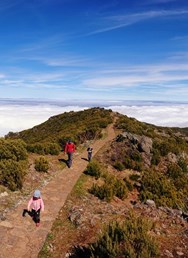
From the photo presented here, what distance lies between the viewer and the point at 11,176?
1534 cm

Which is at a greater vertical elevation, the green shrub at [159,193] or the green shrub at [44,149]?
the green shrub at [44,149]

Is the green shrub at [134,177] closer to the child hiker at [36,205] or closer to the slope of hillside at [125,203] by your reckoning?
the slope of hillside at [125,203]

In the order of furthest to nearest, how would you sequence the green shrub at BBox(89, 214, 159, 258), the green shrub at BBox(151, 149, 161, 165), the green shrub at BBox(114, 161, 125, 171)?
the green shrub at BBox(151, 149, 161, 165) < the green shrub at BBox(114, 161, 125, 171) < the green shrub at BBox(89, 214, 159, 258)

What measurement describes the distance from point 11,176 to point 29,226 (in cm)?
459

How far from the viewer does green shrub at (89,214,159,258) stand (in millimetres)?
8094

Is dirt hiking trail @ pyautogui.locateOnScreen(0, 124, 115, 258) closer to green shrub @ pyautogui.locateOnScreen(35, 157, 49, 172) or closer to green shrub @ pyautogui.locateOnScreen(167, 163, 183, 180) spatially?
green shrub @ pyautogui.locateOnScreen(35, 157, 49, 172)

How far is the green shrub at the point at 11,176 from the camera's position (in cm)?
1503

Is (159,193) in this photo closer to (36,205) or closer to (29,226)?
(36,205)

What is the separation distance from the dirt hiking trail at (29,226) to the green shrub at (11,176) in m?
1.31

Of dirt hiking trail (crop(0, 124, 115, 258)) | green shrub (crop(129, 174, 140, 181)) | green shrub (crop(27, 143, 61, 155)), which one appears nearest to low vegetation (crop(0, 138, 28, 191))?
dirt hiking trail (crop(0, 124, 115, 258))

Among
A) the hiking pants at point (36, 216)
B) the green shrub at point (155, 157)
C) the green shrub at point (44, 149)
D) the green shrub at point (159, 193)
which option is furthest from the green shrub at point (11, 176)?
the green shrub at point (155, 157)

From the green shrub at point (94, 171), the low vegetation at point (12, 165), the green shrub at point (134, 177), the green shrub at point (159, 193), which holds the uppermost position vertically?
the low vegetation at point (12, 165)

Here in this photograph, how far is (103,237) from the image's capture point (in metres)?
8.98

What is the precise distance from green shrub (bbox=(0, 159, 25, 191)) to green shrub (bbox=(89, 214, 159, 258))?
7.42 metres
